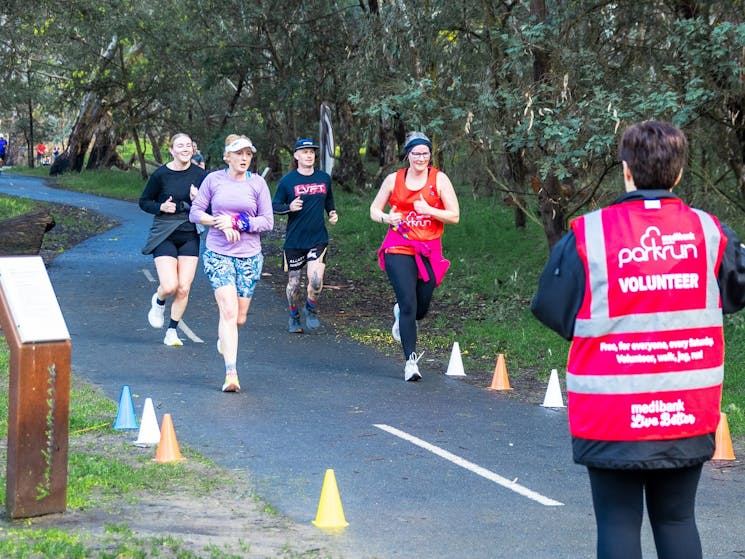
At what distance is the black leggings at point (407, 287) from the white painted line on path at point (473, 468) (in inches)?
74.0

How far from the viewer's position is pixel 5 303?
18.9 feet

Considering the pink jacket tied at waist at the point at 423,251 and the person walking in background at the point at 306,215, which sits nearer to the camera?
the pink jacket tied at waist at the point at 423,251

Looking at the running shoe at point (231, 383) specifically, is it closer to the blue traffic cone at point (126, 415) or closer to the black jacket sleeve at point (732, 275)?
the blue traffic cone at point (126, 415)

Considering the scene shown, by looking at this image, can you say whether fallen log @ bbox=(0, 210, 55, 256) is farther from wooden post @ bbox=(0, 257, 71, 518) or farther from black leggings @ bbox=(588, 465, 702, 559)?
black leggings @ bbox=(588, 465, 702, 559)

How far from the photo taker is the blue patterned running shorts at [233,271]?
9.84 metres

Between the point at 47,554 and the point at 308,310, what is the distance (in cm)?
863

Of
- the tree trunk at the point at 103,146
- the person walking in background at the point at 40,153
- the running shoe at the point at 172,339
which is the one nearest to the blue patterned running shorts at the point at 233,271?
the running shoe at the point at 172,339

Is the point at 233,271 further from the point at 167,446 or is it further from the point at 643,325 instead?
the point at 643,325

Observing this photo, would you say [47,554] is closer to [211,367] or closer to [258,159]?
[211,367]

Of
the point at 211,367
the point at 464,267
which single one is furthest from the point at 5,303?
the point at 464,267

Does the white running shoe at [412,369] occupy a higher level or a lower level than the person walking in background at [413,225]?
lower

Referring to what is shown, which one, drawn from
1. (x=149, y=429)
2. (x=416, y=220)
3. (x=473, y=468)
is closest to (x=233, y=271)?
(x=416, y=220)

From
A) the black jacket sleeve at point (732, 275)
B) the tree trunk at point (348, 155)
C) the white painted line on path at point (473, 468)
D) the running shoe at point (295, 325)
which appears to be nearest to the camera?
the black jacket sleeve at point (732, 275)

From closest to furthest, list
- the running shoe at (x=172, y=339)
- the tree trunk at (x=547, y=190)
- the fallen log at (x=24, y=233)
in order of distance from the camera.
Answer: the running shoe at (x=172, y=339)
the tree trunk at (x=547, y=190)
the fallen log at (x=24, y=233)
